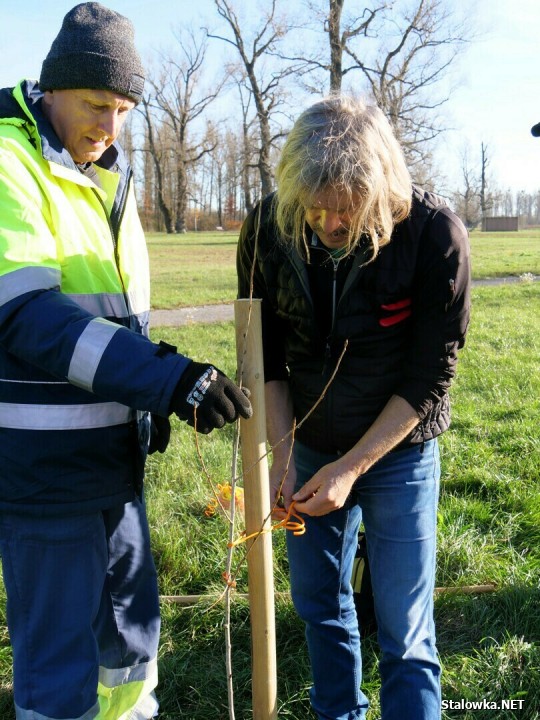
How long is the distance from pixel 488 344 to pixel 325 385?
616 cm

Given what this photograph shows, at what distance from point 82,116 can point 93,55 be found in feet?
0.55

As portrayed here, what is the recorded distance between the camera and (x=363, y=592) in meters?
2.86

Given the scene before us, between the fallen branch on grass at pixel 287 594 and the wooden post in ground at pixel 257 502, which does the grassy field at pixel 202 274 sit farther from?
the wooden post in ground at pixel 257 502

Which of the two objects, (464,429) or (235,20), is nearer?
(464,429)

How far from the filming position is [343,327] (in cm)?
202

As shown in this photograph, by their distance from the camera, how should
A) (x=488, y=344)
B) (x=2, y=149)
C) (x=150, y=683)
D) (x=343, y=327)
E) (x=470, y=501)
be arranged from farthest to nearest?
(x=488, y=344) → (x=470, y=501) → (x=150, y=683) → (x=343, y=327) → (x=2, y=149)

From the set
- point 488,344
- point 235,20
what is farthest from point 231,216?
point 488,344

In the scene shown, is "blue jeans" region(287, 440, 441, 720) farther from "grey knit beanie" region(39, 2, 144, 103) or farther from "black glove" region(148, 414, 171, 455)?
"grey knit beanie" region(39, 2, 144, 103)

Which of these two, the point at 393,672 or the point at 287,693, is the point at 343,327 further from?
the point at 287,693

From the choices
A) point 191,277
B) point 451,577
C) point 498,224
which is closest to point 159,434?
point 451,577

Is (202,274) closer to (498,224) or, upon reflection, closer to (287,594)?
(287,594)

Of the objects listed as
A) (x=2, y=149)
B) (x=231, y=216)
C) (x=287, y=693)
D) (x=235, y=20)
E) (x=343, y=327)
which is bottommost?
(x=287, y=693)

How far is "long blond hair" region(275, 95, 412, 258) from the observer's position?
176 centimetres

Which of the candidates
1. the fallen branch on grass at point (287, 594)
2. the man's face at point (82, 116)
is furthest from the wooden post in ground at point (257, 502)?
the fallen branch on grass at point (287, 594)
